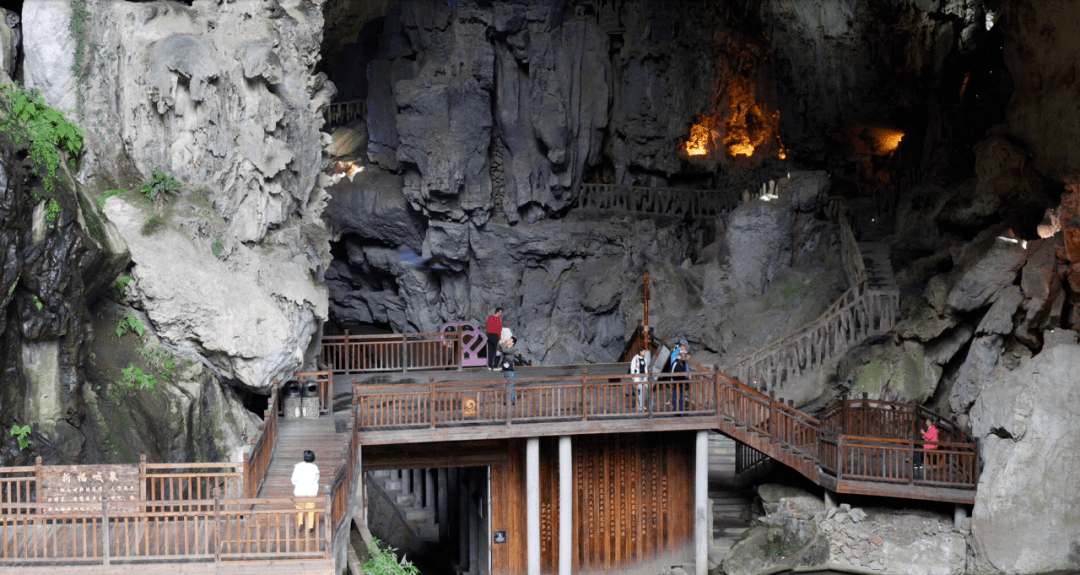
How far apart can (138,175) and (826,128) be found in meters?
22.9

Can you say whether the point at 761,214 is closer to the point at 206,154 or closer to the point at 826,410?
the point at 826,410

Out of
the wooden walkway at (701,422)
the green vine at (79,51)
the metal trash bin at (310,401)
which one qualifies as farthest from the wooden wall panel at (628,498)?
the green vine at (79,51)

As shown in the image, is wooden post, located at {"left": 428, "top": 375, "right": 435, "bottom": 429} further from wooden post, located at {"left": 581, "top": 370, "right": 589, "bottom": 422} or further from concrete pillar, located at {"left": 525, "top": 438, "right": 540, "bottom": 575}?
wooden post, located at {"left": 581, "top": 370, "right": 589, "bottom": 422}

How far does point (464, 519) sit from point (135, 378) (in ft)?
29.4

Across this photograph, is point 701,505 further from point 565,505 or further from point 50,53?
point 50,53

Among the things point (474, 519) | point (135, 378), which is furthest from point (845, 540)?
point (135, 378)

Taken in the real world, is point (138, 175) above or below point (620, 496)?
above

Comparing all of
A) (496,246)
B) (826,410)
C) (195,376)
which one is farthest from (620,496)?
(496,246)

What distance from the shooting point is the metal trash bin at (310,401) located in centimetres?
1791

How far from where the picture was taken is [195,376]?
16.7 metres

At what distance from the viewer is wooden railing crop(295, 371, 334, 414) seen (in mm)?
18125

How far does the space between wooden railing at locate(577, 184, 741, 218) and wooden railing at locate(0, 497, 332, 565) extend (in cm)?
2122

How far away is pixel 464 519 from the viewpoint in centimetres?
2270

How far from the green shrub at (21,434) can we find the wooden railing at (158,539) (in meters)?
1.91
